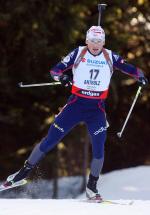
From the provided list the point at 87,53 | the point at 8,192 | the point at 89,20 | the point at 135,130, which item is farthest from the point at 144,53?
the point at 87,53

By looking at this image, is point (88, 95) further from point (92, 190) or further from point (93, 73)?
point (92, 190)

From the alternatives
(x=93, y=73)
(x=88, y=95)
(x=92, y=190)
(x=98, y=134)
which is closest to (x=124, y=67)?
(x=93, y=73)

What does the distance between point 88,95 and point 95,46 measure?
2.09ft

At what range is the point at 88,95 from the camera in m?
7.69

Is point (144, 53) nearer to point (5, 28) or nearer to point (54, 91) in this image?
point (54, 91)

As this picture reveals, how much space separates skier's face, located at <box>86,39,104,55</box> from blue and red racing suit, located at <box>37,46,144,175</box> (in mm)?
56

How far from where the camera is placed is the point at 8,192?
15.0 m

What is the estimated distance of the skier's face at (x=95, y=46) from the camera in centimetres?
766

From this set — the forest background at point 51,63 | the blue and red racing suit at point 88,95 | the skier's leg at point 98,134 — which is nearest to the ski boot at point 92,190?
the skier's leg at point 98,134

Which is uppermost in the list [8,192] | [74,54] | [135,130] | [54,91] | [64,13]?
[64,13]

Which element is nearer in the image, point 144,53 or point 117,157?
point 144,53

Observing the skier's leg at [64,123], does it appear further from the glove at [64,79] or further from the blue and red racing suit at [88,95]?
the glove at [64,79]

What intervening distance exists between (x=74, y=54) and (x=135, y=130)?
1029 centimetres

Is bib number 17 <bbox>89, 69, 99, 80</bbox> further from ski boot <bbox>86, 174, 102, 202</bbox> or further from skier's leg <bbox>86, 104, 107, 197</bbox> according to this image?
ski boot <bbox>86, 174, 102, 202</bbox>
